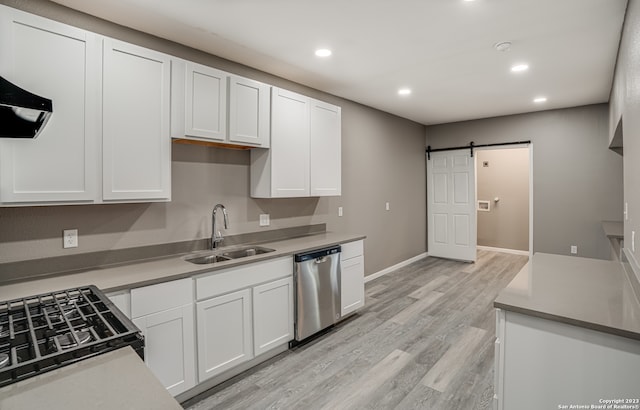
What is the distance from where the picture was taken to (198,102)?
2.54 meters

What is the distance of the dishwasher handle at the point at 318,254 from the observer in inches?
115

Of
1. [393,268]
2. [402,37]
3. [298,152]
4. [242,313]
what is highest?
[402,37]

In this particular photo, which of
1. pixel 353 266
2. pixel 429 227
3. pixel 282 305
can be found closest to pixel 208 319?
pixel 282 305

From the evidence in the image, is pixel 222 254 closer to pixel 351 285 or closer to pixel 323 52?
pixel 351 285

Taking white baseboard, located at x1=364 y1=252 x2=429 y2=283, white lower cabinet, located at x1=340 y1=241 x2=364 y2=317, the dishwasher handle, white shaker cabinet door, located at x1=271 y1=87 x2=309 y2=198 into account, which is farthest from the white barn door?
white shaker cabinet door, located at x1=271 y1=87 x2=309 y2=198

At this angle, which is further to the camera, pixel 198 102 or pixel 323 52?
pixel 323 52

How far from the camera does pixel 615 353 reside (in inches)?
51.8

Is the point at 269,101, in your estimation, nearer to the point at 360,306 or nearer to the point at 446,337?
the point at 360,306

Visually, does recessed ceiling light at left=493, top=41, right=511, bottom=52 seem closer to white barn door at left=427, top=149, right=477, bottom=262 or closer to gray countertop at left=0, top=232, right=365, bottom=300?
gray countertop at left=0, top=232, right=365, bottom=300

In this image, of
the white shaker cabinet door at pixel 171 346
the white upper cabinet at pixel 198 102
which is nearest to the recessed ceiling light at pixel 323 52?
the white upper cabinet at pixel 198 102

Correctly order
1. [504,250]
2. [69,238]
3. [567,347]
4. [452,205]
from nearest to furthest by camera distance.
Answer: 1. [567,347]
2. [69,238]
3. [452,205]
4. [504,250]

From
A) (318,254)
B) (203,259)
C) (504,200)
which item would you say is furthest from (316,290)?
(504,200)

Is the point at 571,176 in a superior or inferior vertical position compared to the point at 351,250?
superior

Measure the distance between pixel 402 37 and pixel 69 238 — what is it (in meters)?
2.86
